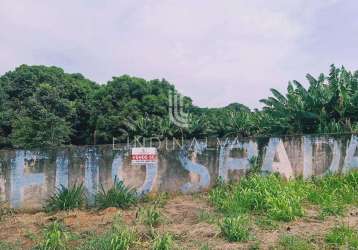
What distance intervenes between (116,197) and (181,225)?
77.2 inches

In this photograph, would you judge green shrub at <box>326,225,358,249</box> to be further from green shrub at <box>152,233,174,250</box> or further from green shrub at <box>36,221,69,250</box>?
green shrub at <box>36,221,69,250</box>

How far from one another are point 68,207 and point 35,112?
53.3 ft

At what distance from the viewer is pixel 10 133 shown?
26062mm

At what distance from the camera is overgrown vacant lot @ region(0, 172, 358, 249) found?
234 inches

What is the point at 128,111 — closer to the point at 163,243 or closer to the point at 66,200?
the point at 66,200

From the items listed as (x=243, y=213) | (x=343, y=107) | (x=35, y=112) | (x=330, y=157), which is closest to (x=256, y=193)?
(x=243, y=213)

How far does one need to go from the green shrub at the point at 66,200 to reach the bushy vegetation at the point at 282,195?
2.48m

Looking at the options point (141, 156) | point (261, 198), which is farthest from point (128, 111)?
point (261, 198)

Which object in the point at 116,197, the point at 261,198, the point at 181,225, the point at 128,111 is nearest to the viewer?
the point at 181,225

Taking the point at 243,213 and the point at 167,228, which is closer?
the point at 167,228

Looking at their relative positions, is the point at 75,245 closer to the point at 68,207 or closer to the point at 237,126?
the point at 68,207

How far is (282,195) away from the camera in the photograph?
759 cm

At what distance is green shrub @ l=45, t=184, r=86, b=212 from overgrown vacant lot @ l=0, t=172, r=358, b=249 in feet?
0.06

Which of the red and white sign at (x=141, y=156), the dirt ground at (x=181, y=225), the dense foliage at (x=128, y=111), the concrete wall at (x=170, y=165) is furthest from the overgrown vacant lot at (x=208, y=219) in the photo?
the dense foliage at (x=128, y=111)
